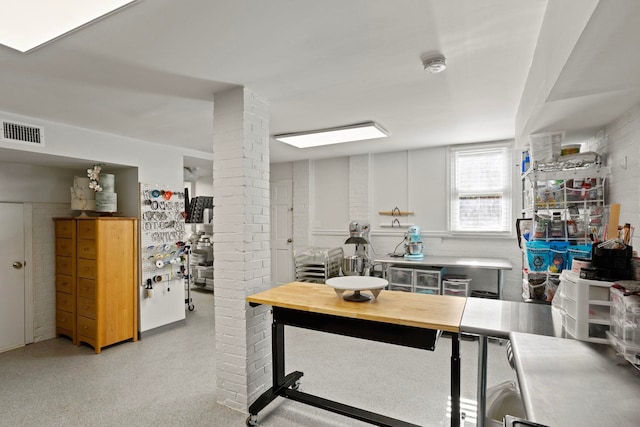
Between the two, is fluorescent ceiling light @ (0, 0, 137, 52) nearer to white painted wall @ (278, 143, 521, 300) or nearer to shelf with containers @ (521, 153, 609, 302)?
shelf with containers @ (521, 153, 609, 302)

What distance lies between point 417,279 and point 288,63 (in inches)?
131

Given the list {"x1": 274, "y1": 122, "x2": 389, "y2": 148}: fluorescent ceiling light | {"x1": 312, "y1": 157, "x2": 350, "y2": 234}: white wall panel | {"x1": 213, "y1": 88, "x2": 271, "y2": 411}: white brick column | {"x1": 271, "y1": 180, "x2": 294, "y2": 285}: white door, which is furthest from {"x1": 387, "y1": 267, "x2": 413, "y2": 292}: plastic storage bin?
{"x1": 213, "y1": 88, "x2": 271, "y2": 411}: white brick column

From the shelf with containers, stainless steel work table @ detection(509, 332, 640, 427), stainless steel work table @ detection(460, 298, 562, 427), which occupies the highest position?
the shelf with containers

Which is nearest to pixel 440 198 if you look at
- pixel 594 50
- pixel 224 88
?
pixel 224 88

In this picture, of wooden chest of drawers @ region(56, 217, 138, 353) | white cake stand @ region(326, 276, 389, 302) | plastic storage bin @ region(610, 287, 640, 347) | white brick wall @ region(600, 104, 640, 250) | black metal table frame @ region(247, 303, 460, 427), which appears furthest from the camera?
wooden chest of drawers @ region(56, 217, 138, 353)

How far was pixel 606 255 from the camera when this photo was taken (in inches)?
53.3

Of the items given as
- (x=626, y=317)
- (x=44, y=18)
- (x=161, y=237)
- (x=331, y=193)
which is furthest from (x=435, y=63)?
(x=161, y=237)

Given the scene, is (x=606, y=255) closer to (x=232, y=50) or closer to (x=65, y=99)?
(x=232, y=50)

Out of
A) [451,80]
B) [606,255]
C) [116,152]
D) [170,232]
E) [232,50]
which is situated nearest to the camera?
[606,255]

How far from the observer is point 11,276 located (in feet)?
12.9

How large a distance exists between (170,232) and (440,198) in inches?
155

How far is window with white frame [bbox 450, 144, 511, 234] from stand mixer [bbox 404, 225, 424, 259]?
1.87ft

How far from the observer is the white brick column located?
2.54 meters

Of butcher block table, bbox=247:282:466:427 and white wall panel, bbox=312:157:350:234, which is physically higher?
white wall panel, bbox=312:157:350:234
